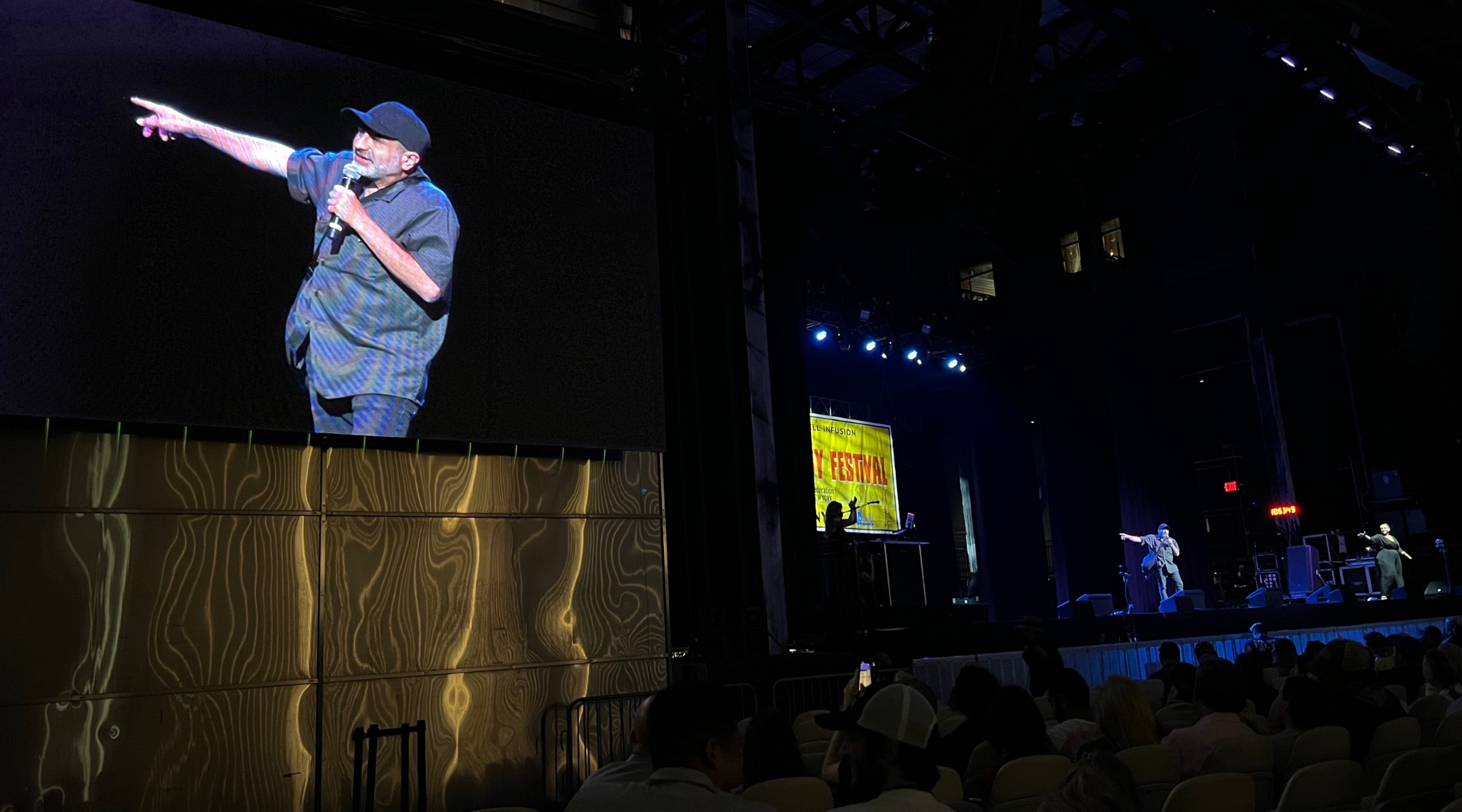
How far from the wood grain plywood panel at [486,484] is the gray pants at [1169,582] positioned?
10.0 m

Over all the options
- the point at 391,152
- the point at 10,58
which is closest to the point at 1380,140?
the point at 391,152

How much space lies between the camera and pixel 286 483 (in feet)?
25.1

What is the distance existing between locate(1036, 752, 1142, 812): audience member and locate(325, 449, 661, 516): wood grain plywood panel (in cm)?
661

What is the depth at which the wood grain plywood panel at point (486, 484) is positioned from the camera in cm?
798

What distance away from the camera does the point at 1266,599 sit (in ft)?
47.7

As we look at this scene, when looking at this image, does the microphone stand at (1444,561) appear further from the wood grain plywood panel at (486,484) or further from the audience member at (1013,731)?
the audience member at (1013,731)

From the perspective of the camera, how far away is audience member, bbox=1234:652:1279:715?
17.4 ft

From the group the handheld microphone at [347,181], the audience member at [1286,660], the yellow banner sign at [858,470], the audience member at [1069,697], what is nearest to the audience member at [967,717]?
the audience member at [1069,697]

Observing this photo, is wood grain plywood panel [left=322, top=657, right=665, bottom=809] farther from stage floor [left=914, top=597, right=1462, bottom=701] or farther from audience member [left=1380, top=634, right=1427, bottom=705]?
audience member [left=1380, top=634, right=1427, bottom=705]

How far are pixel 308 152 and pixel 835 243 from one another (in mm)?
11283

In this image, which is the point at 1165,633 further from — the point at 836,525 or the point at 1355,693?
the point at 1355,693

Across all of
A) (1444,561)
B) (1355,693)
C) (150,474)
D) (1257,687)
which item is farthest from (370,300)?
(1444,561)

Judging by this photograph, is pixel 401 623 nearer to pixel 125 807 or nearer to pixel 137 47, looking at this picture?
pixel 125 807

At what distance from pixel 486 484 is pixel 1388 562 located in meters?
13.3
